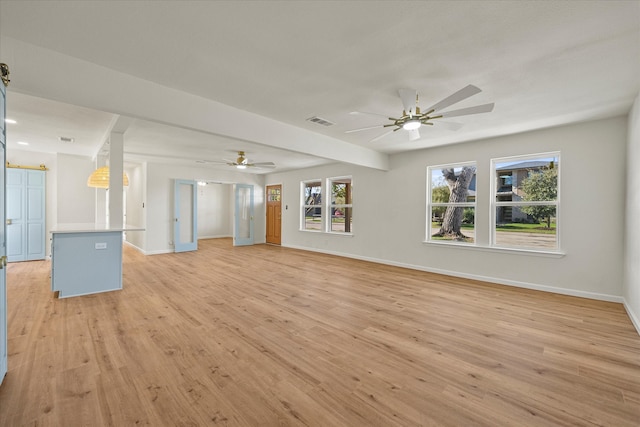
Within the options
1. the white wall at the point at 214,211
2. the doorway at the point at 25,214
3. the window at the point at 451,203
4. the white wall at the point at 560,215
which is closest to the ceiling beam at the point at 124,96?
the white wall at the point at 560,215

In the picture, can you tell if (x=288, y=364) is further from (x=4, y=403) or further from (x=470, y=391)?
(x=4, y=403)

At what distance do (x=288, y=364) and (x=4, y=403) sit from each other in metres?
1.86

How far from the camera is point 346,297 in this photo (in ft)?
13.2

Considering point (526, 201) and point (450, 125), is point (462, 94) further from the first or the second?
point (526, 201)

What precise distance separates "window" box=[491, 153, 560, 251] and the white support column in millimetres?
6393

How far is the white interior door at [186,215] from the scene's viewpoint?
8039mm

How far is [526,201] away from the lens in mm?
4582

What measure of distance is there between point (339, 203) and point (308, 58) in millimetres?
5823

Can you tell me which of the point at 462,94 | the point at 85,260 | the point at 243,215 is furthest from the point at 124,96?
the point at 243,215

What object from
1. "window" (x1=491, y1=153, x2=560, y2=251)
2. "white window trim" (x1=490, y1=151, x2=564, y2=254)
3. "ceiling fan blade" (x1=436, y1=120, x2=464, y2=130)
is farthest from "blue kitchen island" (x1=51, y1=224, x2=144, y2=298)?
"window" (x1=491, y1=153, x2=560, y2=251)

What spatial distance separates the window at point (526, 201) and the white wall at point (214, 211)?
9.79m

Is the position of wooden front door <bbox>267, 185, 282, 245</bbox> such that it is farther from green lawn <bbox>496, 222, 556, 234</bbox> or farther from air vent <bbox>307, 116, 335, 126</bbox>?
green lawn <bbox>496, 222, 556, 234</bbox>

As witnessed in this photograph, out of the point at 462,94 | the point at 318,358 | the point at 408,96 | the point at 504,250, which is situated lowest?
the point at 318,358

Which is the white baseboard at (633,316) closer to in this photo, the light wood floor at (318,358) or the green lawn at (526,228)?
the light wood floor at (318,358)
